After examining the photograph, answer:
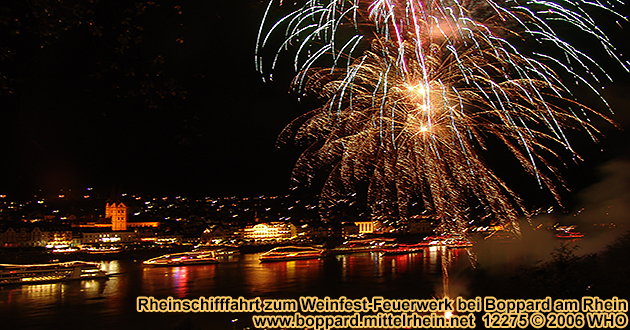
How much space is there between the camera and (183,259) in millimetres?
41406

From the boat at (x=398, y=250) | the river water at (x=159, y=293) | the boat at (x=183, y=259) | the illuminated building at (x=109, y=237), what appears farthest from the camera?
the illuminated building at (x=109, y=237)

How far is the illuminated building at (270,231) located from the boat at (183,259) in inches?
2052

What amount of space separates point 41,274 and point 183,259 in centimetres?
1497

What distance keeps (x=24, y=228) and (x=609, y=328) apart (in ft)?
316

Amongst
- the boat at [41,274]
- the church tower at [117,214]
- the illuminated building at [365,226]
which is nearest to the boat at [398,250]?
the boat at [41,274]

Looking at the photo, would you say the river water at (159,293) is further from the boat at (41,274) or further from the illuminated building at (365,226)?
the illuminated building at (365,226)

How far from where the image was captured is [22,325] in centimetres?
1505

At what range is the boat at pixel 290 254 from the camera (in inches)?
1724

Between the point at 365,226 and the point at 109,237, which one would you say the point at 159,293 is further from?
the point at 365,226

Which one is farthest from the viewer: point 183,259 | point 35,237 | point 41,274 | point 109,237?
point 109,237

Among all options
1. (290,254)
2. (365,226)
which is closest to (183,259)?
(290,254)

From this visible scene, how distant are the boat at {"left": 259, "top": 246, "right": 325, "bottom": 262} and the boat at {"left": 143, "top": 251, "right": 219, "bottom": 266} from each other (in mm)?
4688

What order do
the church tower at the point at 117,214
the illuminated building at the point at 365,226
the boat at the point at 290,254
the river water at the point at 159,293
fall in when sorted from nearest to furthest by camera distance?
1. the river water at the point at 159,293
2. the boat at the point at 290,254
3. the church tower at the point at 117,214
4. the illuminated building at the point at 365,226

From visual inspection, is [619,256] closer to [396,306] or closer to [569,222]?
[396,306]
